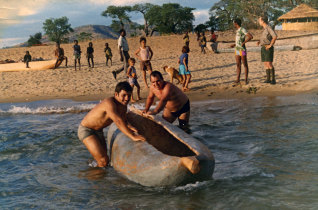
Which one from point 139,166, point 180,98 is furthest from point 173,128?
point 180,98

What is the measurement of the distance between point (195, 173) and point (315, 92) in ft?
25.4

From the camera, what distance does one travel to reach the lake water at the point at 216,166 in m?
4.37

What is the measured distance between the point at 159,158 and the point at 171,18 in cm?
4448

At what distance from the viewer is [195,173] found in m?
4.16

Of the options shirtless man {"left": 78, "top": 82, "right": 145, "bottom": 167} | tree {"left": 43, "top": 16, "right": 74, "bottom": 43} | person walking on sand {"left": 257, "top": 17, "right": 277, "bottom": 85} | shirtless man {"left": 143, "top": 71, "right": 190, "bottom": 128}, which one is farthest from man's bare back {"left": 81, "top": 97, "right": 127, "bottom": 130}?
tree {"left": 43, "top": 16, "right": 74, "bottom": 43}

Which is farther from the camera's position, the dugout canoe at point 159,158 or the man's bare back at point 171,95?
the man's bare back at point 171,95

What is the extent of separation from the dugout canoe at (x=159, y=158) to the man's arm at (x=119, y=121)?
0.44 feet

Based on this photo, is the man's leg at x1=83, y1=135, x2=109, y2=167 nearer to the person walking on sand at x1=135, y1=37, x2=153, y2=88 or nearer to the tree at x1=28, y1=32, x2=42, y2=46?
the person walking on sand at x1=135, y1=37, x2=153, y2=88

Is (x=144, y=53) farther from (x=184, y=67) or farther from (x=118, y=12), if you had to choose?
(x=118, y=12)

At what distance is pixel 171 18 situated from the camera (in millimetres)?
46875

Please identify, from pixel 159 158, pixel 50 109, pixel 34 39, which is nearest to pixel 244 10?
pixel 34 39

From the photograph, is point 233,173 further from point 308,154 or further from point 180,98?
point 180,98

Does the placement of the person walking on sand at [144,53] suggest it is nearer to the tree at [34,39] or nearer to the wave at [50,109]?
the wave at [50,109]

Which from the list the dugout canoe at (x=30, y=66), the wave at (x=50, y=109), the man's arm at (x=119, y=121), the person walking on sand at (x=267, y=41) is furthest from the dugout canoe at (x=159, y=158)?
the dugout canoe at (x=30, y=66)
